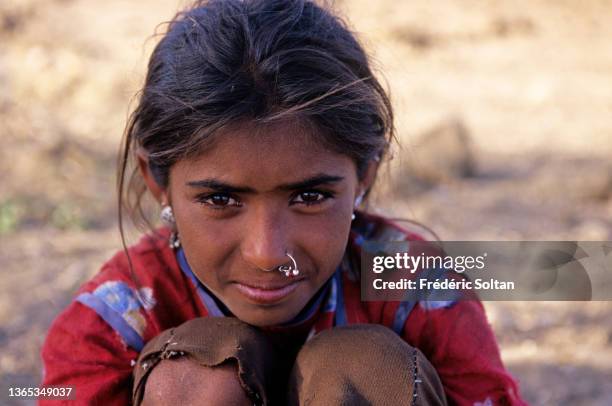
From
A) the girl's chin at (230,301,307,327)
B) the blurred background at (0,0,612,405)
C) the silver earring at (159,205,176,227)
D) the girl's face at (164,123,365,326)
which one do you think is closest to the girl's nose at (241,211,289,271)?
the girl's face at (164,123,365,326)

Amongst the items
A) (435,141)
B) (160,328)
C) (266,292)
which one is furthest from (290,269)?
(435,141)

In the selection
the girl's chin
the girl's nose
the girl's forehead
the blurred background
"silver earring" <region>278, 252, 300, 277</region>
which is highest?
the girl's forehead

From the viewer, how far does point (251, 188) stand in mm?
1641

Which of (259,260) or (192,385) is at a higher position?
(259,260)

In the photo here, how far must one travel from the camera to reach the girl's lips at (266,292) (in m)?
1.72

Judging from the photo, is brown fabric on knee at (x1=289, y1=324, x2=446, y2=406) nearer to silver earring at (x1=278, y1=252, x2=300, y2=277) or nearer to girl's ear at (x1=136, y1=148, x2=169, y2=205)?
silver earring at (x1=278, y1=252, x2=300, y2=277)

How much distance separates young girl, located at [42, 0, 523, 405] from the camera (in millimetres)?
1637

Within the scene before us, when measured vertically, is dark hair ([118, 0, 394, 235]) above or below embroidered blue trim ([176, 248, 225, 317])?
above

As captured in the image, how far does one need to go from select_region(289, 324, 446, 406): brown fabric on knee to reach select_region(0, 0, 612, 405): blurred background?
2.56ft

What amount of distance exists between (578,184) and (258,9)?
3.34 m

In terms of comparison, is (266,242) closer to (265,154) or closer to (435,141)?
(265,154)

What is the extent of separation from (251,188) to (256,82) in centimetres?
22

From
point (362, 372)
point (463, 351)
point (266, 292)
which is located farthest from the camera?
point (463, 351)

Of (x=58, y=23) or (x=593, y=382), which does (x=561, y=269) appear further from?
(x=58, y=23)
